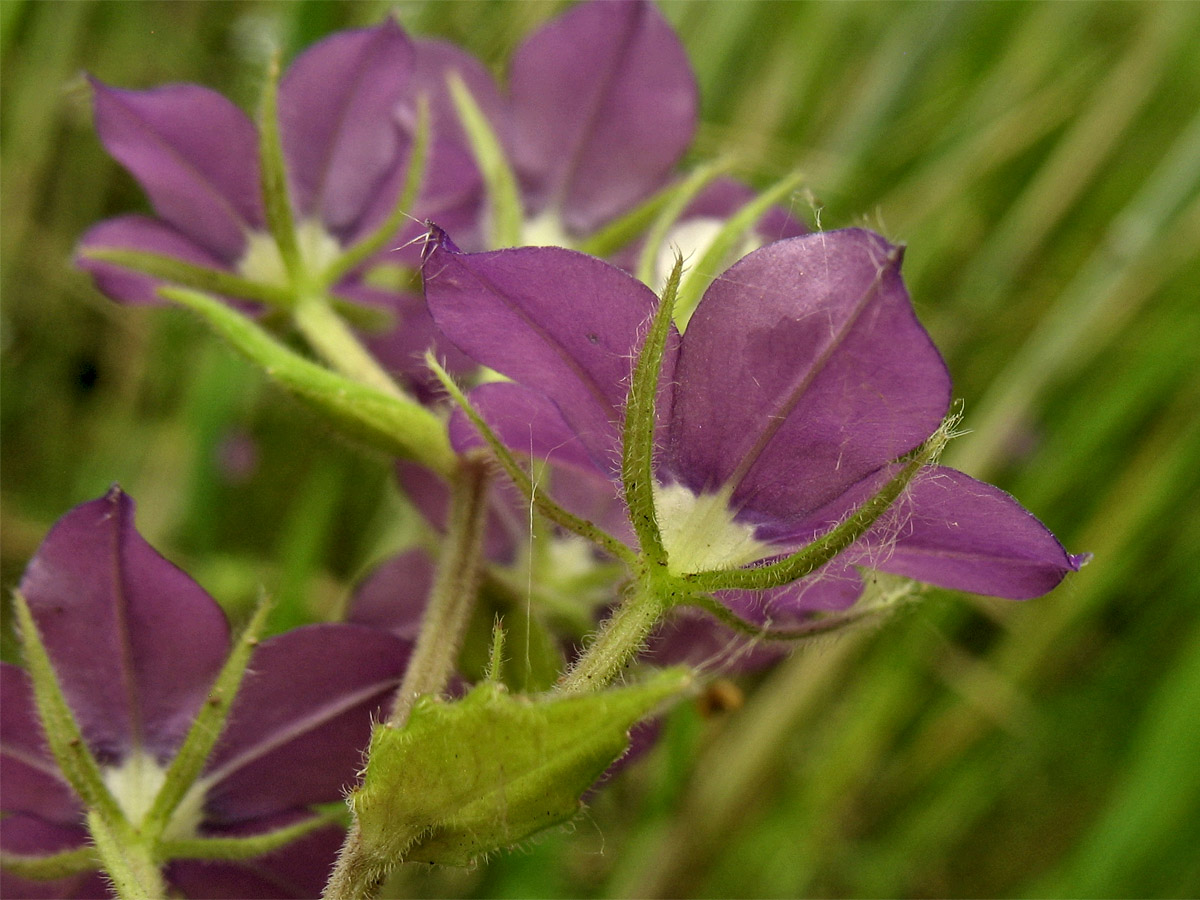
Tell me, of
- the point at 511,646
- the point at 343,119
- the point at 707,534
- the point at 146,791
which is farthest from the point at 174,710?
the point at 343,119

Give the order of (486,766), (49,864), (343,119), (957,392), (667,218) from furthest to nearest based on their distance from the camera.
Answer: (957,392) → (343,119) → (667,218) → (49,864) → (486,766)

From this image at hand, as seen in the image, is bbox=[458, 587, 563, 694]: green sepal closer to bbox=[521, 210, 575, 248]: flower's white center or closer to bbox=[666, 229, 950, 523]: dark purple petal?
bbox=[666, 229, 950, 523]: dark purple petal

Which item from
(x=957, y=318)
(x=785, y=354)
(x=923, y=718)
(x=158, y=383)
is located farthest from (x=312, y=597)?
(x=785, y=354)

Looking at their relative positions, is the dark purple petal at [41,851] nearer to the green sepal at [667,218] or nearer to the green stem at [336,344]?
the green stem at [336,344]

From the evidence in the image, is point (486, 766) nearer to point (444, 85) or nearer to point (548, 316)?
point (548, 316)

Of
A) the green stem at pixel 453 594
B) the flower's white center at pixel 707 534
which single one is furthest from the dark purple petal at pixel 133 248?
the flower's white center at pixel 707 534

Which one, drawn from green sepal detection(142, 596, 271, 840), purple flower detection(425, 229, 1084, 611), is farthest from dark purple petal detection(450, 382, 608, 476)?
green sepal detection(142, 596, 271, 840)

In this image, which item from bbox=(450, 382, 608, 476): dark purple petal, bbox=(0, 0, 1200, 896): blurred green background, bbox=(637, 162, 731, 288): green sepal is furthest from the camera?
bbox=(0, 0, 1200, 896): blurred green background
